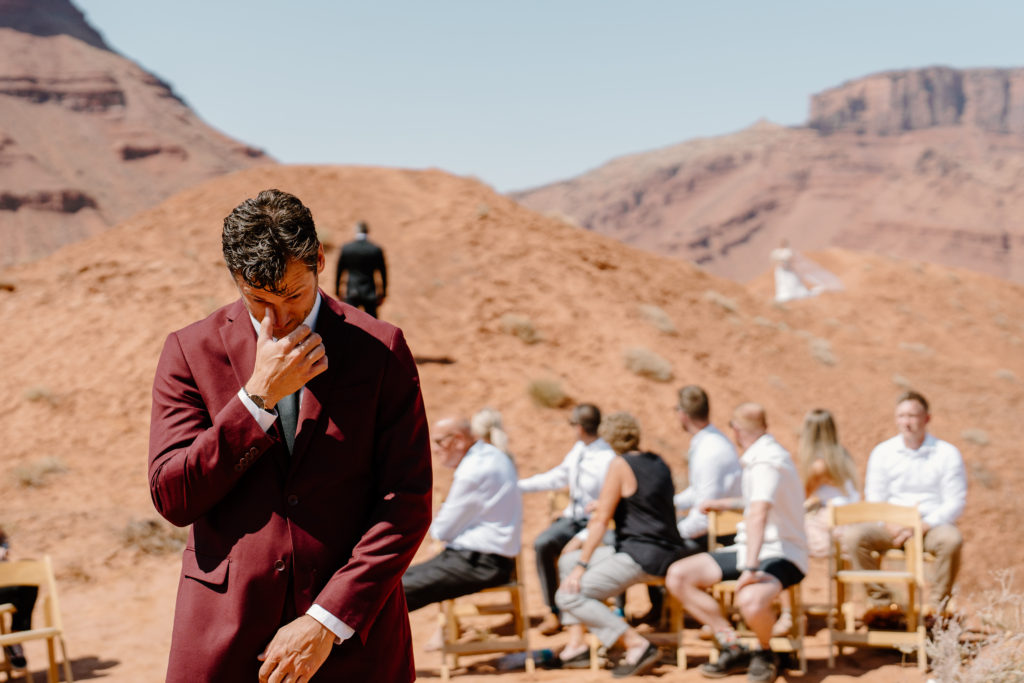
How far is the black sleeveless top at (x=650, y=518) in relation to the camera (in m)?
5.45

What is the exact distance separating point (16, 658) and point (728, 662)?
468cm

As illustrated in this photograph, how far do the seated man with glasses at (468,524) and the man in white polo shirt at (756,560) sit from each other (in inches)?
41.9

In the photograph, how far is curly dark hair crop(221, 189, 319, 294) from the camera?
72.3 inches

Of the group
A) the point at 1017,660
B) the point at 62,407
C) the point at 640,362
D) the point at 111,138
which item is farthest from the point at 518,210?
the point at 111,138

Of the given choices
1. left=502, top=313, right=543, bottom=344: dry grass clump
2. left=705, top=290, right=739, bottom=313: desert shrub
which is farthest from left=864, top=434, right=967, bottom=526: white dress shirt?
left=705, top=290, right=739, bottom=313: desert shrub

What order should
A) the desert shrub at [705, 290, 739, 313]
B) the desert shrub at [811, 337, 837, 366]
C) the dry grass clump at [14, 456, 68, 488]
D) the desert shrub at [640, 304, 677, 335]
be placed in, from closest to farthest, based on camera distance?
the dry grass clump at [14, 456, 68, 488], the desert shrub at [640, 304, 677, 335], the desert shrub at [811, 337, 837, 366], the desert shrub at [705, 290, 739, 313]

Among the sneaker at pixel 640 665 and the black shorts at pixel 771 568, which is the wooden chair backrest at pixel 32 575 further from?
the black shorts at pixel 771 568

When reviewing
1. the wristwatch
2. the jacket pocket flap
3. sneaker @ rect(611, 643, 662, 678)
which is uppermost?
the wristwatch

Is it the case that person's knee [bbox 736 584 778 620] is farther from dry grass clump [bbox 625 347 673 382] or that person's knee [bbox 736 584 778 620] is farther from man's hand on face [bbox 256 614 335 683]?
dry grass clump [bbox 625 347 673 382]

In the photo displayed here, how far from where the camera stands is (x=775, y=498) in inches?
203

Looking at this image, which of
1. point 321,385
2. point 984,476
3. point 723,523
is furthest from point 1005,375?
point 321,385

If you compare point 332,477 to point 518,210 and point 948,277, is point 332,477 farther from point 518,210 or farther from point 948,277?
point 948,277

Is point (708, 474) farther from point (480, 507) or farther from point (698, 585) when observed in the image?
point (480, 507)

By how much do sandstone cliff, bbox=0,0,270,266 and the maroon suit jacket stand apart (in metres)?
57.4
